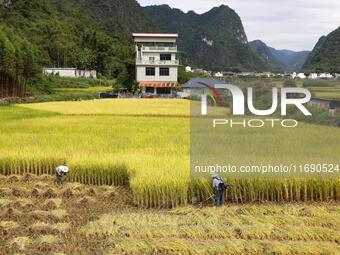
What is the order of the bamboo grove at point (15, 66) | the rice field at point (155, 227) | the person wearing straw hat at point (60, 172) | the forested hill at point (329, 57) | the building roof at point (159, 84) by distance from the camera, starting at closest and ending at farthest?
1. the rice field at point (155, 227)
2. the person wearing straw hat at point (60, 172)
3. the bamboo grove at point (15, 66)
4. the building roof at point (159, 84)
5. the forested hill at point (329, 57)

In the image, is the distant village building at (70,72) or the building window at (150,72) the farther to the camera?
the distant village building at (70,72)

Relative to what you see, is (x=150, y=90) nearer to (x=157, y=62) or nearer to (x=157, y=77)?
(x=157, y=77)

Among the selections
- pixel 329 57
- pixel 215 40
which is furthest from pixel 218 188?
pixel 215 40

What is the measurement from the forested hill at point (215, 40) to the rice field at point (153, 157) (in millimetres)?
113189

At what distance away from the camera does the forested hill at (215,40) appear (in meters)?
145

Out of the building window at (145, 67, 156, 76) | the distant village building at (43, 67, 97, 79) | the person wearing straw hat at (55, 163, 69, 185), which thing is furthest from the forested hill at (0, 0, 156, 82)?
the person wearing straw hat at (55, 163, 69, 185)

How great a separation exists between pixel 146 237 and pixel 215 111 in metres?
Answer: 4.00

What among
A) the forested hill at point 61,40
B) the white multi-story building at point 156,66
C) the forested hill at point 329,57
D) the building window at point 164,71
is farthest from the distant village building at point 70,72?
the forested hill at point 329,57

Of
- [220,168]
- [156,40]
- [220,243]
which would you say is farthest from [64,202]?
[156,40]

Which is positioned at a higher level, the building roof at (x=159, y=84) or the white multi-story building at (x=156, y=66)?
the white multi-story building at (x=156, y=66)

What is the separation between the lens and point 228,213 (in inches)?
289

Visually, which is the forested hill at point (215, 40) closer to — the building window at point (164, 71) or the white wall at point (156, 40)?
the white wall at point (156, 40)

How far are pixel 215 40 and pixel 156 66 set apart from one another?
106m

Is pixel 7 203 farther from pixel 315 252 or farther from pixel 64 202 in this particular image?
pixel 315 252
